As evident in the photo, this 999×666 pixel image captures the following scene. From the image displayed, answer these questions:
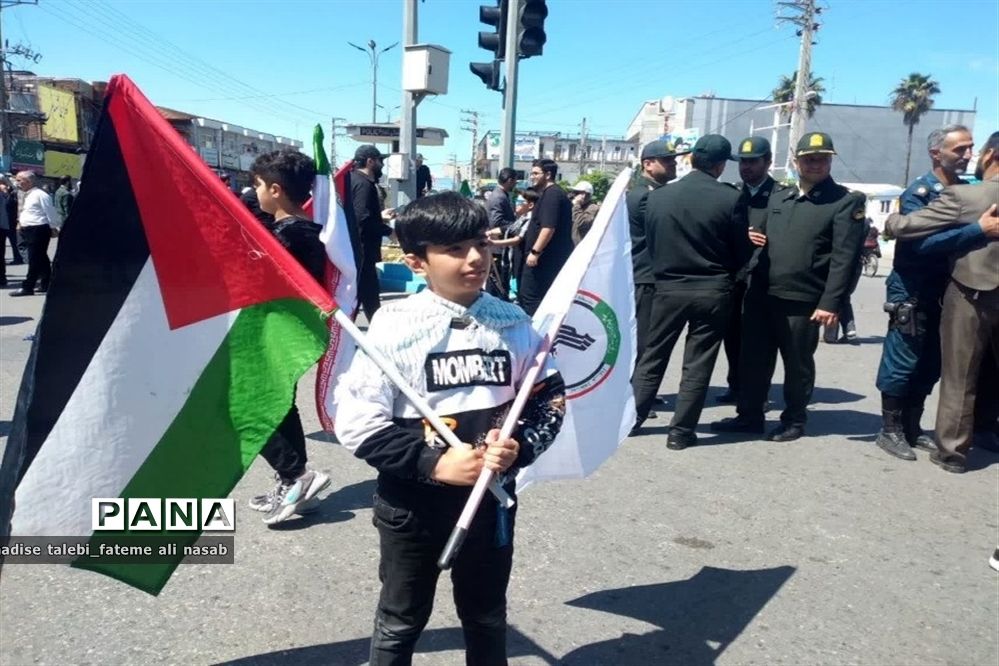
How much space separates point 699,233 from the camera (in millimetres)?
5062

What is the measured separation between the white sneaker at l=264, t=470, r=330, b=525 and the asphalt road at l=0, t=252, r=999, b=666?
0.07m

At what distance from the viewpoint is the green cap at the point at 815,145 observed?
16.6ft

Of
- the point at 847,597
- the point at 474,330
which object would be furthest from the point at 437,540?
the point at 847,597

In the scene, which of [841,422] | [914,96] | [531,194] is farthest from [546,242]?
[914,96]

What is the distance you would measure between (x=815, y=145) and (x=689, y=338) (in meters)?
1.52

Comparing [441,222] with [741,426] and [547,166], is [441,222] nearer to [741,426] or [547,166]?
[741,426]

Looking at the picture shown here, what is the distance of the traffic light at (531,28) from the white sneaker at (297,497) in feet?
23.2

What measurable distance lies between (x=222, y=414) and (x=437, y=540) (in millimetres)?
784

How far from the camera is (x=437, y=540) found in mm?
2164

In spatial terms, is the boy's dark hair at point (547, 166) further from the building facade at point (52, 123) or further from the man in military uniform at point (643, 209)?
the building facade at point (52, 123)

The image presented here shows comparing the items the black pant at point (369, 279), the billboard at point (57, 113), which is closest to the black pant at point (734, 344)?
the black pant at point (369, 279)

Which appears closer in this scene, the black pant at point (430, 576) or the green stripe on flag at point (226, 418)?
the black pant at point (430, 576)

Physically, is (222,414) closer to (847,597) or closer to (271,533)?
(271,533)

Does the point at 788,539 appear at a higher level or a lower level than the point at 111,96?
lower
